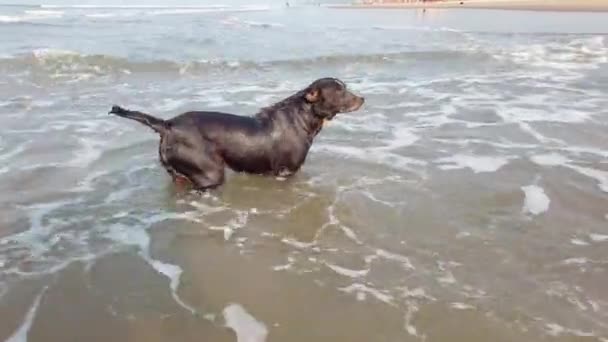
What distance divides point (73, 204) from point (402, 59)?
11082mm

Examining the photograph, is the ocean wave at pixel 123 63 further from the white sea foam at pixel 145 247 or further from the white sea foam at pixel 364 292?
the white sea foam at pixel 364 292

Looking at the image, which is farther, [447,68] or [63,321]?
[447,68]

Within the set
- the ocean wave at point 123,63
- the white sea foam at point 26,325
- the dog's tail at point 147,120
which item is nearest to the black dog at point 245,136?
the dog's tail at point 147,120

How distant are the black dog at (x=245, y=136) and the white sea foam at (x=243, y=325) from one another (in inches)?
83.9

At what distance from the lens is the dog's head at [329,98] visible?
21.1 ft

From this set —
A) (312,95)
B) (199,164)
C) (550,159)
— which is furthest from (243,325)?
(550,159)

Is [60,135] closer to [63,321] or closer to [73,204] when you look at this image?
[73,204]

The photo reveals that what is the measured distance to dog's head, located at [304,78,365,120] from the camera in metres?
6.44

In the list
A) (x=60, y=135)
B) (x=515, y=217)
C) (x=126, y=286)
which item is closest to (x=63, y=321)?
(x=126, y=286)

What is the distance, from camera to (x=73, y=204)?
18.3 ft

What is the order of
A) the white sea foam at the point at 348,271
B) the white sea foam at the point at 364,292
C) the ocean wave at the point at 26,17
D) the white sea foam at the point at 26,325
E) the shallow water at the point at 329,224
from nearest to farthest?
the white sea foam at the point at 26,325 < the shallow water at the point at 329,224 < the white sea foam at the point at 364,292 < the white sea foam at the point at 348,271 < the ocean wave at the point at 26,17

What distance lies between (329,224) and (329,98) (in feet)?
5.72

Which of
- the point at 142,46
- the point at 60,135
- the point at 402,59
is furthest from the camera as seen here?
the point at 142,46

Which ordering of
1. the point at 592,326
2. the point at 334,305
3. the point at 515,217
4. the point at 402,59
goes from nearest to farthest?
the point at 592,326, the point at 334,305, the point at 515,217, the point at 402,59
